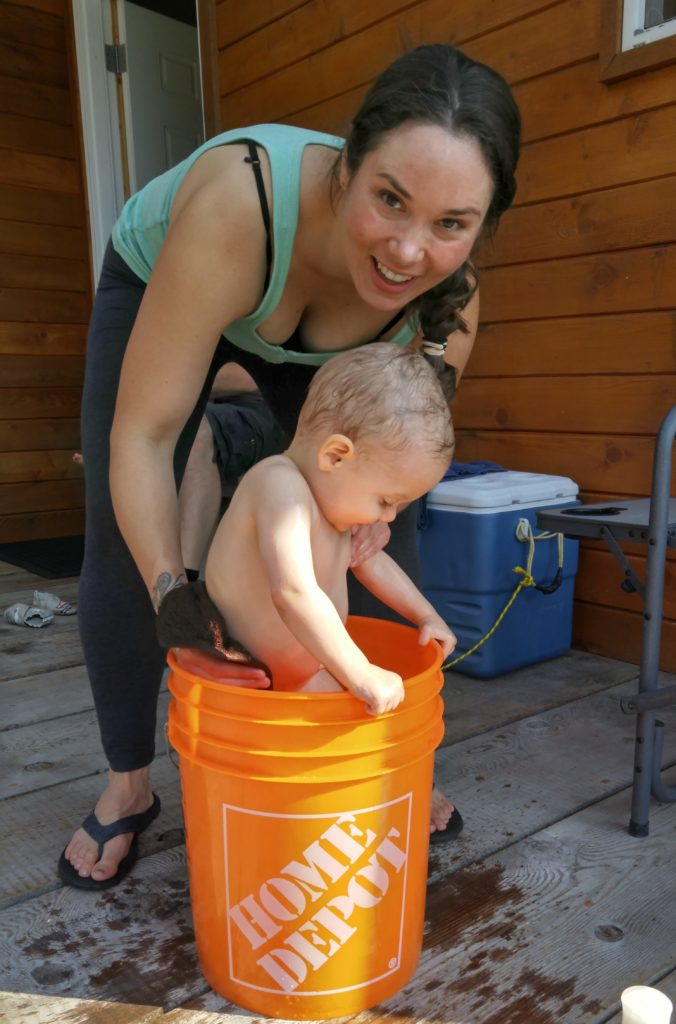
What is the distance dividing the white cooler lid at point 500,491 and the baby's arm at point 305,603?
1.07 metres

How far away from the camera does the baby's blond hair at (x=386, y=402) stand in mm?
906

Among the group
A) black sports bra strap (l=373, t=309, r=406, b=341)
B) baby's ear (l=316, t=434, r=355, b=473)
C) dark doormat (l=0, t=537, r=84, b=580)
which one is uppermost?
black sports bra strap (l=373, t=309, r=406, b=341)

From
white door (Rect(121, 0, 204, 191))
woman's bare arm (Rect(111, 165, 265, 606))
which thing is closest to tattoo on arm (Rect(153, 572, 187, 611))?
woman's bare arm (Rect(111, 165, 265, 606))

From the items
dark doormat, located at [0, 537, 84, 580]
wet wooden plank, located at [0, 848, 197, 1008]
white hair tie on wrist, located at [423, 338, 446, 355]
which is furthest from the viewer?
dark doormat, located at [0, 537, 84, 580]

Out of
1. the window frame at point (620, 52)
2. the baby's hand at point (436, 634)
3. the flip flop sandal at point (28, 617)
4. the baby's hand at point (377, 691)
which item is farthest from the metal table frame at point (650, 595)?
the flip flop sandal at point (28, 617)

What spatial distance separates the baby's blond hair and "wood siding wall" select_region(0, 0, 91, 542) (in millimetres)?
3307

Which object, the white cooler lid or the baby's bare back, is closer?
the baby's bare back

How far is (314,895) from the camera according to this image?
2.84ft

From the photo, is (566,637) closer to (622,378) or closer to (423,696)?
(622,378)

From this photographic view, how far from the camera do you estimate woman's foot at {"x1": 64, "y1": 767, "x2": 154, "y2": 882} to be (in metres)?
1.17

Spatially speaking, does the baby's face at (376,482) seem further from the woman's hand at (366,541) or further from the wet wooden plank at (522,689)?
the wet wooden plank at (522,689)

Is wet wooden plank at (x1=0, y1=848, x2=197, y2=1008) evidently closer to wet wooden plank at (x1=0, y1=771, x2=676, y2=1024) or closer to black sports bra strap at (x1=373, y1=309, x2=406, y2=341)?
wet wooden plank at (x1=0, y1=771, x2=676, y2=1024)

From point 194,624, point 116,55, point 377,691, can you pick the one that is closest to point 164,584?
point 194,624

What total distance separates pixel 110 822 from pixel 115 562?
0.39 meters
